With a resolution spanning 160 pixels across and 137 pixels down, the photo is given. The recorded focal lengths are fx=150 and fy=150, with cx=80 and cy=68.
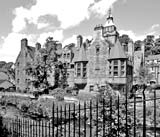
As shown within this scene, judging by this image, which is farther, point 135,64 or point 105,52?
point 135,64

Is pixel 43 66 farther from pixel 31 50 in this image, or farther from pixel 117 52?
pixel 117 52

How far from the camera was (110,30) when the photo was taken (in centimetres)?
2911

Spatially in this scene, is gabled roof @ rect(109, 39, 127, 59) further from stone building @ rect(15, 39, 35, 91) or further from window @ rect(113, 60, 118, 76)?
stone building @ rect(15, 39, 35, 91)

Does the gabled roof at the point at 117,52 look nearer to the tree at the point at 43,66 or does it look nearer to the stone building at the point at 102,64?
the stone building at the point at 102,64

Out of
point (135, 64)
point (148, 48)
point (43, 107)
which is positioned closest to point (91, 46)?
point (43, 107)

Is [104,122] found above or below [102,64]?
below

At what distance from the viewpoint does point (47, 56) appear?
2775cm

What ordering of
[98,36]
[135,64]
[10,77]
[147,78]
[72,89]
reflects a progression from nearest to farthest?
[98,36] < [72,89] < [147,78] < [135,64] < [10,77]

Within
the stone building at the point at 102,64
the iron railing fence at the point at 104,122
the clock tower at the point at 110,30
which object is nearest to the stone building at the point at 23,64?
the stone building at the point at 102,64

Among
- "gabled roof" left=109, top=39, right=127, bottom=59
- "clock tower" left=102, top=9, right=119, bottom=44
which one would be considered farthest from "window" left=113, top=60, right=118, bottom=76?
"clock tower" left=102, top=9, right=119, bottom=44

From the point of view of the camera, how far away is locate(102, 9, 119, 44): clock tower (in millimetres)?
25469

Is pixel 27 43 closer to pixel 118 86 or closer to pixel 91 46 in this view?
pixel 91 46

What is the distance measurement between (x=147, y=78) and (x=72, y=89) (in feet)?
48.9

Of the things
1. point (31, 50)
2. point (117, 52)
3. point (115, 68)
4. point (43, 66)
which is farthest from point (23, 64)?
point (117, 52)
